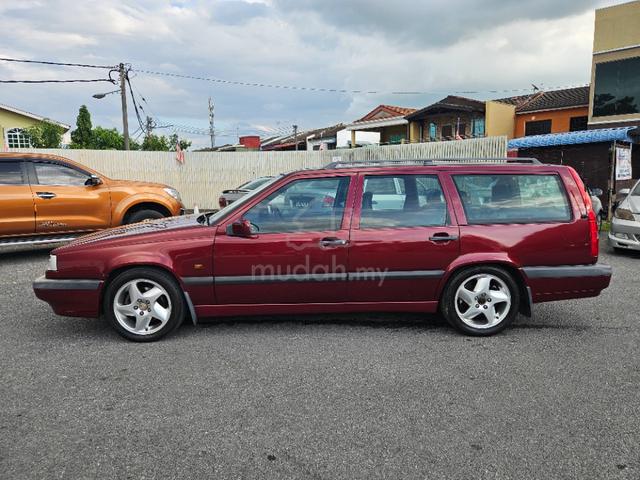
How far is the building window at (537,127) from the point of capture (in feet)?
83.5

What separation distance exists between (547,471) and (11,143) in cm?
3668

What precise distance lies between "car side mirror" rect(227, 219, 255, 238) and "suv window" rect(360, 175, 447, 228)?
0.98m

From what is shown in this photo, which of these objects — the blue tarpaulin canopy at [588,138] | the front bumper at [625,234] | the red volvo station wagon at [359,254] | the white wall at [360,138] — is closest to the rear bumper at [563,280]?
the red volvo station wagon at [359,254]

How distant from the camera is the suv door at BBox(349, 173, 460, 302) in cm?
403

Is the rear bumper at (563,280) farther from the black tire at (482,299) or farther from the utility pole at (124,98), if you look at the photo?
the utility pole at (124,98)

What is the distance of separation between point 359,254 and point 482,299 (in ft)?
3.86

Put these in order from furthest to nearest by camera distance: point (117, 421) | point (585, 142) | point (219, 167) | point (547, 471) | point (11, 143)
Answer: point (11, 143)
point (219, 167)
point (585, 142)
point (117, 421)
point (547, 471)

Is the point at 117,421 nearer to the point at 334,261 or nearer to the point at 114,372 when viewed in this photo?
the point at 114,372

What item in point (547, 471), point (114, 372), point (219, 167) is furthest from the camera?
point (219, 167)

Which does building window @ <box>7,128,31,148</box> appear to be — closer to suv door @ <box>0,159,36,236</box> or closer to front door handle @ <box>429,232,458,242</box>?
suv door @ <box>0,159,36,236</box>

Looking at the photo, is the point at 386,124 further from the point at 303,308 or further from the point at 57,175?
the point at 303,308

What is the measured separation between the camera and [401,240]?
159 inches

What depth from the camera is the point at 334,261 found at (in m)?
4.03

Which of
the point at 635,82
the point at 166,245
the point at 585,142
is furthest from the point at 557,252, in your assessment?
the point at 635,82
